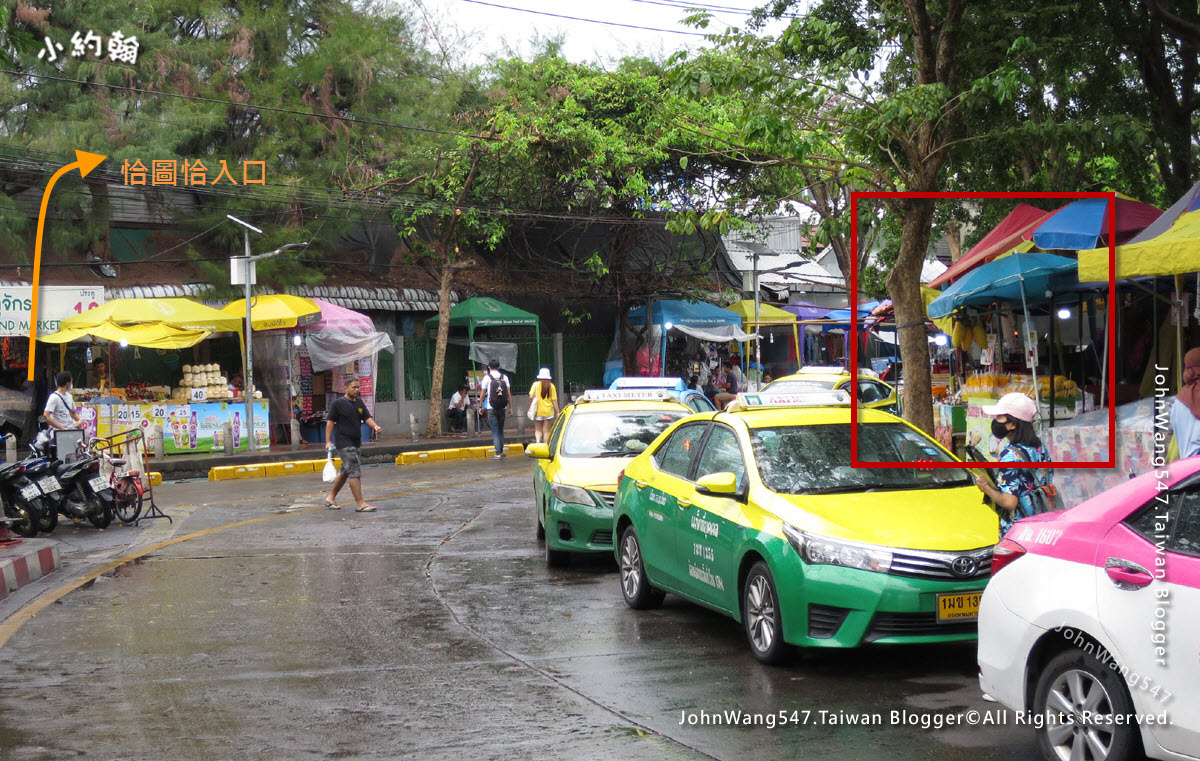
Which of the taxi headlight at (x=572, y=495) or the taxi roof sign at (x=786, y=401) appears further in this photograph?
the taxi headlight at (x=572, y=495)

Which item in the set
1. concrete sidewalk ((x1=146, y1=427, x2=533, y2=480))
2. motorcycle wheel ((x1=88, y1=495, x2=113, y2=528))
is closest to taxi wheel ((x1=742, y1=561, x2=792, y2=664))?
motorcycle wheel ((x1=88, y1=495, x2=113, y2=528))

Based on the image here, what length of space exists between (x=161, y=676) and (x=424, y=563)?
4.72 metres

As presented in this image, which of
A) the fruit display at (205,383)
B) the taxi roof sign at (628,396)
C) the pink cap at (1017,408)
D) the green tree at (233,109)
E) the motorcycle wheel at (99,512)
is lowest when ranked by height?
the motorcycle wheel at (99,512)

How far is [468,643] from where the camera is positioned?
8.29 meters

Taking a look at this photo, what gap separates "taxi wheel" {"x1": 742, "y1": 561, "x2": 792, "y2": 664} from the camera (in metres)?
7.04

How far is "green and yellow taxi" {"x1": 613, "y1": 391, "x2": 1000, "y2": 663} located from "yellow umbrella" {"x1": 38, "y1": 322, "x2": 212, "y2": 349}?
55.7ft

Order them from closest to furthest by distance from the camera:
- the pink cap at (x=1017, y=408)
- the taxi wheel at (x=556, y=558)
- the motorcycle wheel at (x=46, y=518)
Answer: the pink cap at (x=1017, y=408) → the taxi wheel at (x=556, y=558) → the motorcycle wheel at (x=46, y=518)

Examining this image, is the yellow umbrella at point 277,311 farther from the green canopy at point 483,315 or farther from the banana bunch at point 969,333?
the banana bunch at point 969,333

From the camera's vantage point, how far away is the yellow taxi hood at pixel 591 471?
1118cm

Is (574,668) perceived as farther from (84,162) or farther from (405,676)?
(84,162)

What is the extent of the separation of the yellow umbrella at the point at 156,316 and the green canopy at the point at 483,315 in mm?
6812

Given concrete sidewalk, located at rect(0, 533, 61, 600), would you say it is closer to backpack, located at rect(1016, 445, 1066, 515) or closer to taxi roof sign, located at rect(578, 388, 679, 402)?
taxi roof sign, located at rect(578, 388, 679, 402)

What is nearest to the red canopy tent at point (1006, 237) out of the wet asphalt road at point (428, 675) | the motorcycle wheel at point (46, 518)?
the wet asphalt road at point (428, 675)

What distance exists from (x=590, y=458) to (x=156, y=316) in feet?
52.0
